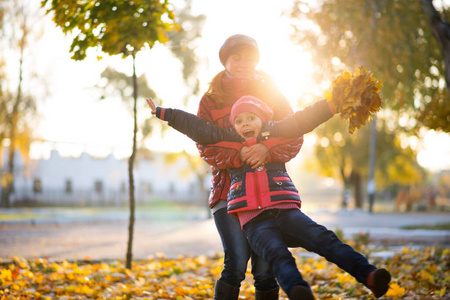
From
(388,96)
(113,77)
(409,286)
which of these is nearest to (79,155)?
(113,77)

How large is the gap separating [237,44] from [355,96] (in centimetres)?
91

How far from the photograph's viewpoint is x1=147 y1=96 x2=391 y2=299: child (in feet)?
7.83

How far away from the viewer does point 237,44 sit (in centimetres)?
303

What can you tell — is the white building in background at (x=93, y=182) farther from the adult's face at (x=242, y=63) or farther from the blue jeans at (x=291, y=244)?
the blue jeans at (x=291, y=244)

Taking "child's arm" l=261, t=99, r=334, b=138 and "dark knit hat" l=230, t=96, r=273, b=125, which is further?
"dark knit hat" l=230, t=96, r=273, b=125

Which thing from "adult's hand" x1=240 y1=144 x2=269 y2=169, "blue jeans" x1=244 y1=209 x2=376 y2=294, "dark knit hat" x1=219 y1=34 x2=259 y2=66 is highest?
"dark knit hat" x1=219 y1=34 x2=259 y2=66

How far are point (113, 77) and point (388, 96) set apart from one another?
72.9ft

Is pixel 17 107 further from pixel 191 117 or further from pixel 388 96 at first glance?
pixel 191 117

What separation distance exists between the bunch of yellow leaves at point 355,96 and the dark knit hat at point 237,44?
70 cm

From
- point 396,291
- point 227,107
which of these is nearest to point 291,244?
point 227,107

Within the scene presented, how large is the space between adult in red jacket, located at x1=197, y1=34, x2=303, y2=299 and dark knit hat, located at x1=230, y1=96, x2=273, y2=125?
182 mm

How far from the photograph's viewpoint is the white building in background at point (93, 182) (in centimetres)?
4256

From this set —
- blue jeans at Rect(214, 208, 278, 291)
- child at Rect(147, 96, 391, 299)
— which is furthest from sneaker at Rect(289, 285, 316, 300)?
blue jeans at Rect(214, 208, 278, 291)

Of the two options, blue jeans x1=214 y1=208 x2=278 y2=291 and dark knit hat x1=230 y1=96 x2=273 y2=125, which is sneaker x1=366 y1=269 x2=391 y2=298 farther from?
dark knit hat x1=230 y1=96 x2=273 y2=125
